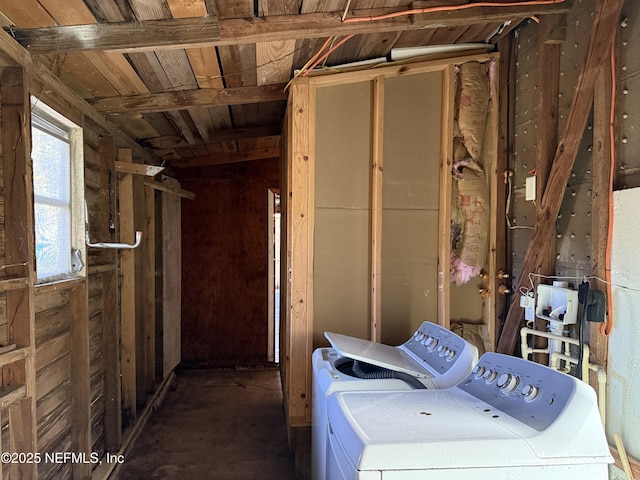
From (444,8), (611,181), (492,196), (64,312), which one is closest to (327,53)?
(444,8)

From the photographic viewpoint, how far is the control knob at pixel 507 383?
1.22 meters

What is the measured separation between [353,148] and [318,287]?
0.81m

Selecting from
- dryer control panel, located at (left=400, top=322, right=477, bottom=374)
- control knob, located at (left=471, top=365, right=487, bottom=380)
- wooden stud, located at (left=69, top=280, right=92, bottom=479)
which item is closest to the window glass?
wooden stud, located at (left=69, top=280, right=92, bottom=479)

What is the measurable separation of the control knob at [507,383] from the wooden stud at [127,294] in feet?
8.03

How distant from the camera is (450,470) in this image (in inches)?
38.5

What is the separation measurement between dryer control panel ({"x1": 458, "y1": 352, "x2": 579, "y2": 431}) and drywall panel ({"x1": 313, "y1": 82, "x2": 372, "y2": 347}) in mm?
904

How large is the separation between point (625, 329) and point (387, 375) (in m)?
0.87

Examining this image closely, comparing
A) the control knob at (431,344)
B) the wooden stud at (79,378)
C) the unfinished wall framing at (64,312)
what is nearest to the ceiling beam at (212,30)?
the unfinished wall framing at (64,312)

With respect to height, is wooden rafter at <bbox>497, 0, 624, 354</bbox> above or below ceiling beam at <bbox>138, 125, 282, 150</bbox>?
below

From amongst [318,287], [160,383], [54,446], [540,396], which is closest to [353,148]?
[318,287]

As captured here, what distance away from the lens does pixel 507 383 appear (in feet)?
4.08

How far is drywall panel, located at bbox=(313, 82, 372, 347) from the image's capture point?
2189 millimetres

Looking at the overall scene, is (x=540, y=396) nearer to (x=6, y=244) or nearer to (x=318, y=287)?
(x=318, y=287)

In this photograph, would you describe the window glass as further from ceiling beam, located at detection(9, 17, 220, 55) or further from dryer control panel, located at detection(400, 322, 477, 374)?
dryer control panel, located at detection(400, 322, 477, 374)
